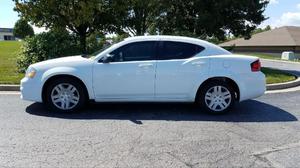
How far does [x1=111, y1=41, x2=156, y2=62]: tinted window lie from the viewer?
6.57m

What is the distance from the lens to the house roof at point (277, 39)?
48844mm

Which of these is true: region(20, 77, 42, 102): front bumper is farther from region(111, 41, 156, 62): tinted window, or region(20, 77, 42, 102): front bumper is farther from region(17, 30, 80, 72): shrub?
region(17, 30, 80, 72): shrub

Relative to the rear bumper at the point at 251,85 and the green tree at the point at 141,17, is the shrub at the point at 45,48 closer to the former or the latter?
the green tree at the point at 141,17

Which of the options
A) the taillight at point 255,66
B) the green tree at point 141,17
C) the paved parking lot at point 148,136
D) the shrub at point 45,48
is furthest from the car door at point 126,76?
the green tree at point 141,17

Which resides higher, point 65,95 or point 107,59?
point 107,59

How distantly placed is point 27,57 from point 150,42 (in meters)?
6.79

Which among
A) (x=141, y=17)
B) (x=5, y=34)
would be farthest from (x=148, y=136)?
(x=5, y=34)

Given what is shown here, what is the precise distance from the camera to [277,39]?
5081 centimetres

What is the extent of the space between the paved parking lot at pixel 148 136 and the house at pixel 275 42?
42.0 m

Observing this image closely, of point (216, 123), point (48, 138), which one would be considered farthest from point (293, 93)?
point (48, 138)

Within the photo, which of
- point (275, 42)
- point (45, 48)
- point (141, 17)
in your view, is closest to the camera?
point (45, 48)

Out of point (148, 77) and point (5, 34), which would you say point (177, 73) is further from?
point (5, 34)

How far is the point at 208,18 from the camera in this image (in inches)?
683

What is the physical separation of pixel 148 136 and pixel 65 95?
218cm
